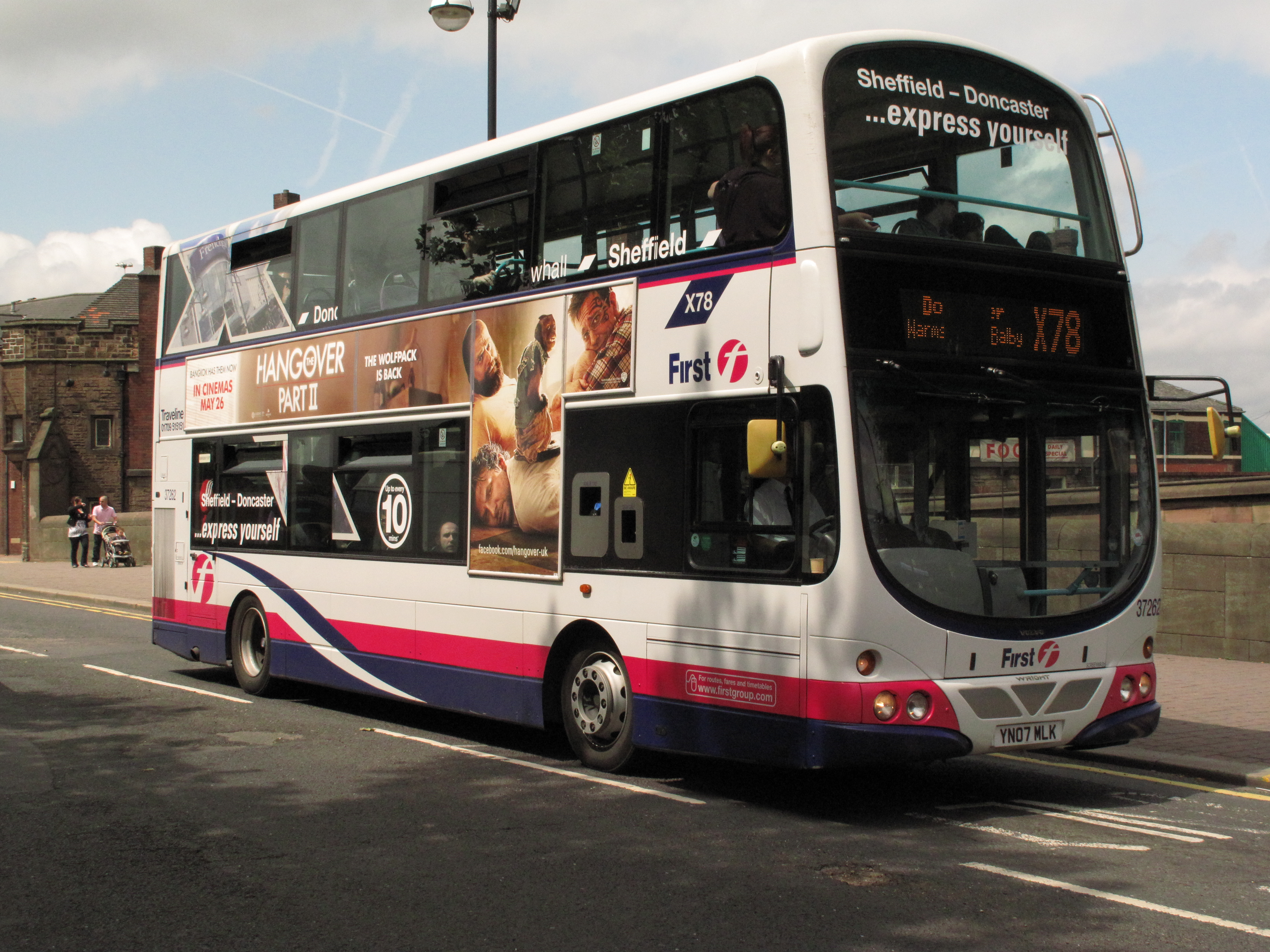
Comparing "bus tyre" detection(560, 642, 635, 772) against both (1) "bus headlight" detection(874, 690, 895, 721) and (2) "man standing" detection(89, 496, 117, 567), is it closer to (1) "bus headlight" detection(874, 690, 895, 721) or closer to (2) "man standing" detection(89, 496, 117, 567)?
(1) "bus headlight" detection(874, 690, 895, 721)

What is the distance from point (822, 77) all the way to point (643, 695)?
375 cm

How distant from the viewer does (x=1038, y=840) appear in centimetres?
682

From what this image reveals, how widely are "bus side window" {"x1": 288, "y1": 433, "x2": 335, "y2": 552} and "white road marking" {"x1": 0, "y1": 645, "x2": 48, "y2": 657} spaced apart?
5341 millimetres

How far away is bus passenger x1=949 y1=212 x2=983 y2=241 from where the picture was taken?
760 cm

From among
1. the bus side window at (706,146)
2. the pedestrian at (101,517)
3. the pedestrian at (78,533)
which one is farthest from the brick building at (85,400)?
the bus side window at (706,146)

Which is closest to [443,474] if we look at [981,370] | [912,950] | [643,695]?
[643,695]

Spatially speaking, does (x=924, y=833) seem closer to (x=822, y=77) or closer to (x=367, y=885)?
(x=367, y=885)

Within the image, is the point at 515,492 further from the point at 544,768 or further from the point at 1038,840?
the point at 1038,840

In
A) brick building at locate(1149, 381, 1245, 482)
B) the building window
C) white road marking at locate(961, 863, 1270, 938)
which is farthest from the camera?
brick building at locate(1149, 381, 1245, 482)

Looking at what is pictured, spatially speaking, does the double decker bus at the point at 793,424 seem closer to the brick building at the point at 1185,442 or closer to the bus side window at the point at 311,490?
the bus side window at the point at 311,490

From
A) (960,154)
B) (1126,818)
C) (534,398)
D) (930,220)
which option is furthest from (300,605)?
(1126,818)

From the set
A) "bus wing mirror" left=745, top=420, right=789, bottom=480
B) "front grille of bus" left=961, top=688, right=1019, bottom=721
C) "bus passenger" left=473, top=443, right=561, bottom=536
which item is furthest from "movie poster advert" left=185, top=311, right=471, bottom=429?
"front grille of bus" left=961, top=688, right=1019, bottom=721

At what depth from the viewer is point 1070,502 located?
8.02 meters

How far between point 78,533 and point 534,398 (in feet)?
98.5
